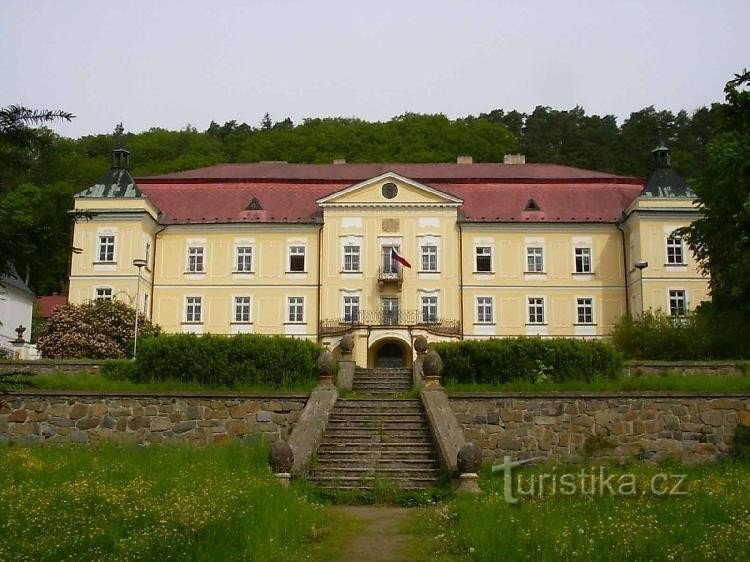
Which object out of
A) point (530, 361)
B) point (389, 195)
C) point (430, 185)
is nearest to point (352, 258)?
point (389, 195)

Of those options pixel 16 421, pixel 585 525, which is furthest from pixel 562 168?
pixel 585 525

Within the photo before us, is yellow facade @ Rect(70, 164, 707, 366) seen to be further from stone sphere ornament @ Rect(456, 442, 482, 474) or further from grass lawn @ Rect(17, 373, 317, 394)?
stone sphere ornament @ Rect(456, 442, 482, 474)

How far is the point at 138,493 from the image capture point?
1090cm

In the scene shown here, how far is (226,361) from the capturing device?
773 inches

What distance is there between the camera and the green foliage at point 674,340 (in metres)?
26.2

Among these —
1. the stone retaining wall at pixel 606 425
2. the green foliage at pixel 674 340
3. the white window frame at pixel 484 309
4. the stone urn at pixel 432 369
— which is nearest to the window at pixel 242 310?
the white window frame at pixel 484 309

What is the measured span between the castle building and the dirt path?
25.9 metres

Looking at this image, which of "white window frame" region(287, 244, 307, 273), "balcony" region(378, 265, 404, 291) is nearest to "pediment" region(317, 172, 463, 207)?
"white window frame" region(287, 244, 307, 273)

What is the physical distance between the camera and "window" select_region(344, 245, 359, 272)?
3962cm

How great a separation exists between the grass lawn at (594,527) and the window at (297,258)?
2789 centimetres

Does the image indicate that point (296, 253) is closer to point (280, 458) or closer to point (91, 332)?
point (91, 332)

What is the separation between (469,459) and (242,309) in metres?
27.6

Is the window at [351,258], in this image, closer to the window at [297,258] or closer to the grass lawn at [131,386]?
the window at [297,258]

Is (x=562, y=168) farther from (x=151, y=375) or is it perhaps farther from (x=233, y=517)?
(x=233, y=517)
